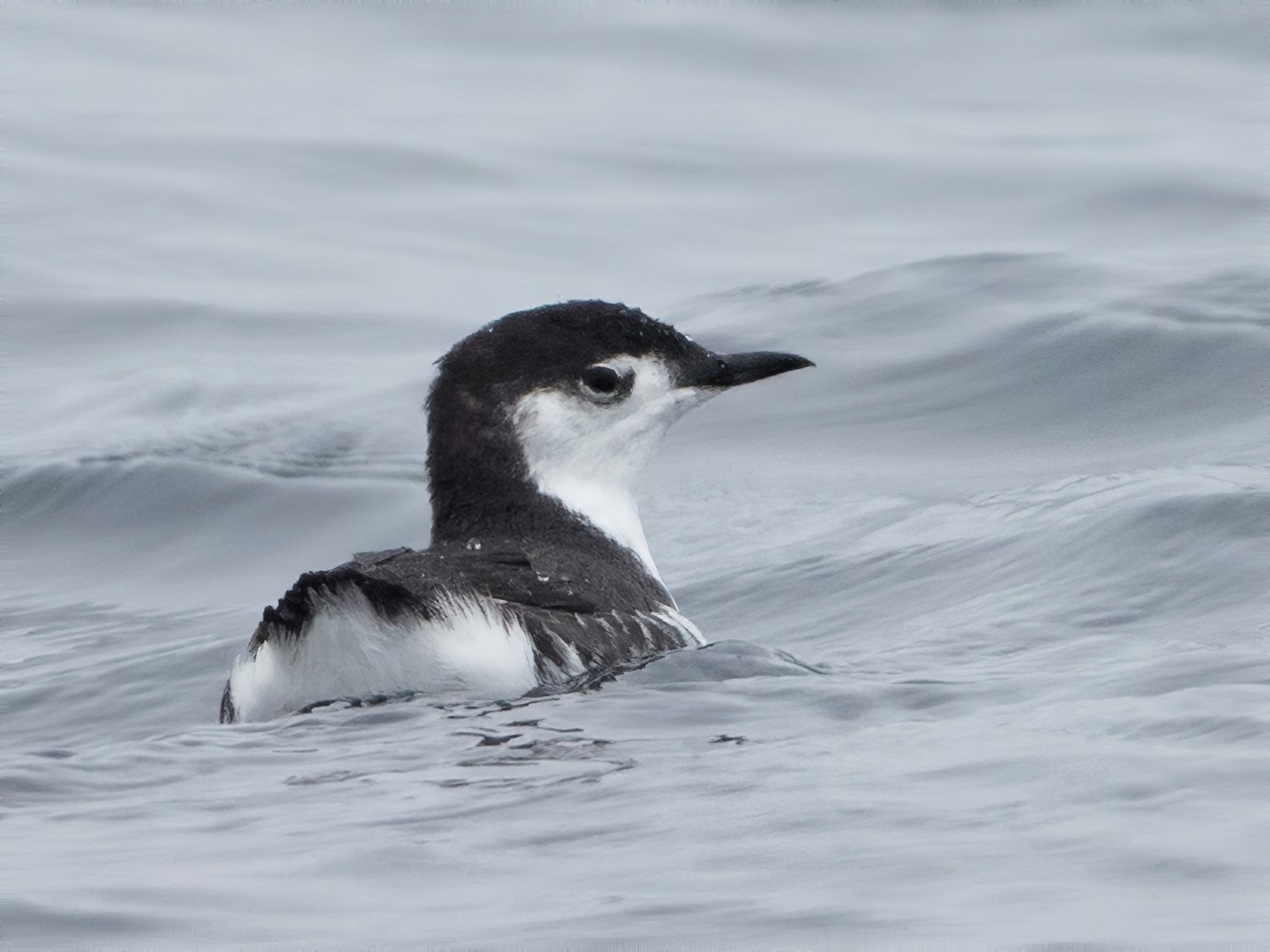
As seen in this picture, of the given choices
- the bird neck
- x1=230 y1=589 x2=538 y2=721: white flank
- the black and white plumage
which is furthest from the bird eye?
x1=230 y1=589 x2=538 y2=721: white flank

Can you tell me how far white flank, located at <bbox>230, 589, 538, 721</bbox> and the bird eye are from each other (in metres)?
1.38

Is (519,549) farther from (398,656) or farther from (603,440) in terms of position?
(398,656)

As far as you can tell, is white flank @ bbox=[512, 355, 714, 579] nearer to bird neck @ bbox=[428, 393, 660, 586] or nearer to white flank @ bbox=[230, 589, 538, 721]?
bird neck @ bbox=[428, 393, 660, 586]

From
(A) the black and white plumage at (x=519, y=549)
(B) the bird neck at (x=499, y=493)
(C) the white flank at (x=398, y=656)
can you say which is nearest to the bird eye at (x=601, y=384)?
(A) the black and white plumage at (x=519, y=549)

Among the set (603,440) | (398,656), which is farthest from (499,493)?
(398,656)

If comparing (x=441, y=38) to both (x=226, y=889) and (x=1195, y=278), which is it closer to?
(x=1195, y=278)

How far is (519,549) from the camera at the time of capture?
20.5ft

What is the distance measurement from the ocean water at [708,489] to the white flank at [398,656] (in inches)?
2.9

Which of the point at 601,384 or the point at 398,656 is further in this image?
the point at 601,384

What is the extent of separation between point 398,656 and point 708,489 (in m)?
4.27

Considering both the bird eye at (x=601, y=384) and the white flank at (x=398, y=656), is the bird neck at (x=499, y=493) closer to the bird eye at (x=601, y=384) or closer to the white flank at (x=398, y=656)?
the bird eye at (x=601, y=384)

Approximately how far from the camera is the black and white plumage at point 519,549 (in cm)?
530

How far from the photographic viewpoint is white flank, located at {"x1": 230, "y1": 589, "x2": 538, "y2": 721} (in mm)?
5277

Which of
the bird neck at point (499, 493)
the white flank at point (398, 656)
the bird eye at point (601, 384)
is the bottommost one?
the white flank at point (398, 656)
